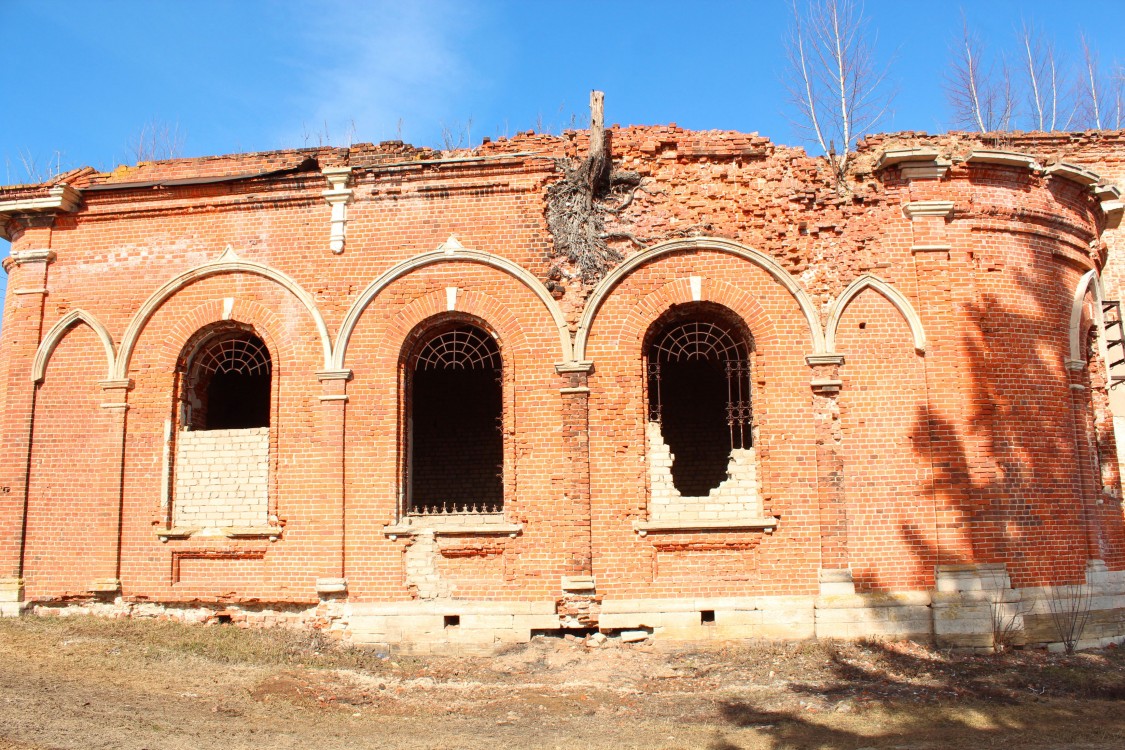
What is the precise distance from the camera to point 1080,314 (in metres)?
12.7

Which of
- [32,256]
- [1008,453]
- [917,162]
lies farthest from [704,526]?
[32,256]

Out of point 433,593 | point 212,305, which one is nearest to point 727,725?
point 433,593

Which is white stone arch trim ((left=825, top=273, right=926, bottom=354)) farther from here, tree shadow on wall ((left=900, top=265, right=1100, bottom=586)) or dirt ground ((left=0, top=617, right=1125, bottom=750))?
dirt ground ((left=0, top=617, right=1125, bottom=750))

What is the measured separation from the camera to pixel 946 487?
449 inches

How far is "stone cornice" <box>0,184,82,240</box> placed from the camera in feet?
43.1

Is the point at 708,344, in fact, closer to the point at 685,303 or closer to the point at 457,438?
the point at 685,303

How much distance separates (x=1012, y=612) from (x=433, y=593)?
683 centimetres

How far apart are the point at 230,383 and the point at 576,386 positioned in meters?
5.92

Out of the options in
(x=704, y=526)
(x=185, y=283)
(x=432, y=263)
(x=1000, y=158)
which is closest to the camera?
(x=704, y=526)

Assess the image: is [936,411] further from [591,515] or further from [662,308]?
[591,515]

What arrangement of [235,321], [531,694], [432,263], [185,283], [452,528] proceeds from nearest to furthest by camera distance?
[531,694], [452,528], [432,263], [235,321], [185,283]

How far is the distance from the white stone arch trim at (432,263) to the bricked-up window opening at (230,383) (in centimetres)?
132

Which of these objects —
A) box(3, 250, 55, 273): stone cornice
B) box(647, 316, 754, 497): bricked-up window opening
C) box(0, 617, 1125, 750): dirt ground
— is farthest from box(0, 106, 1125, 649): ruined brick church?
box(647, 316, 754, 497): bricked-up window opening

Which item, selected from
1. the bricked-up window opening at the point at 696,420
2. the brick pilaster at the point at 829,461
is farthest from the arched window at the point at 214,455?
the brick pilaster at the point at 829,461
